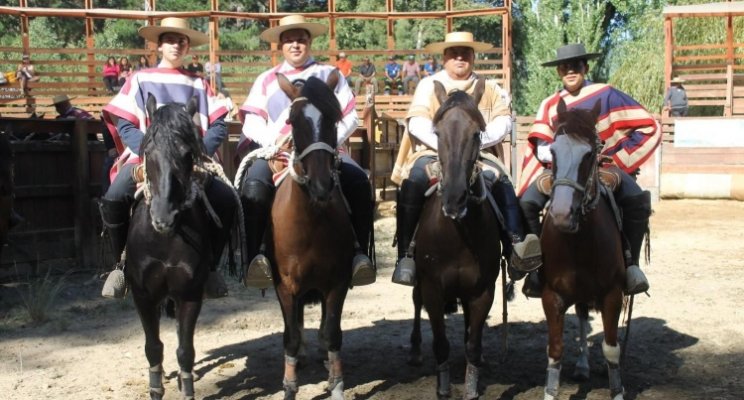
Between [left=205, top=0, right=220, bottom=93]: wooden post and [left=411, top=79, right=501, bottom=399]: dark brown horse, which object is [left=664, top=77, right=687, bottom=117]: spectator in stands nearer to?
[left=205, top=0, right=220, bottom=93]: wooden post

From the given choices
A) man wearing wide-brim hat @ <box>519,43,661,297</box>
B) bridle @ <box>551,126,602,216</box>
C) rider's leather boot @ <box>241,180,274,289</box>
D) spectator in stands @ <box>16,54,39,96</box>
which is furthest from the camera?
spectator in stands @ <box>16,54,39,96</box>

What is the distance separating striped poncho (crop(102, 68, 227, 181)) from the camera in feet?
20.3

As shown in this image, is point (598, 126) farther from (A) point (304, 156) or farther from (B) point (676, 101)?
(B) point (676, 101)

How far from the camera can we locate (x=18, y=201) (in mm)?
10672

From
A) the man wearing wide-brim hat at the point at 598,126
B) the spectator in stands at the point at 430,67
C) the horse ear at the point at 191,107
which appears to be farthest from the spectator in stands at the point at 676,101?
the horse ear at the point at 191,107

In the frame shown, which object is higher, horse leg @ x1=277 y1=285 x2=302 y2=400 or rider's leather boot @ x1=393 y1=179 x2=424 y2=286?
rider's leather boot @ x1=393 y1=179 x2=424 y2=286

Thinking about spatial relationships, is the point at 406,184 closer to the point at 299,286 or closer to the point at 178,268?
the point at 299,286

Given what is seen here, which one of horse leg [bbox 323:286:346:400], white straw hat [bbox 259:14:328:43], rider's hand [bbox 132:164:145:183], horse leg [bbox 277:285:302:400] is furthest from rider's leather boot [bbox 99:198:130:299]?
white straw hat [bbox 259:14:328:43]

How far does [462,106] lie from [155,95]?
7.67 feet

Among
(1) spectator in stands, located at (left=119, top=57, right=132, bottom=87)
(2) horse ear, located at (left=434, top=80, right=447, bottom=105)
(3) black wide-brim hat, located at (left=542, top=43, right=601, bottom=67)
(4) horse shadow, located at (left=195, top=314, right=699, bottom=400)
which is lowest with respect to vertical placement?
(4) horse shadow, located at (left=195, top=314, right=699, bottom=400)

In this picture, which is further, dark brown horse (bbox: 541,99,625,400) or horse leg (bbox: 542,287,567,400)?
horse leg (bbox: 542,287,567,400)

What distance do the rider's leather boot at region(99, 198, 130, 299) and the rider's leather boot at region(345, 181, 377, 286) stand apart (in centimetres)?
163

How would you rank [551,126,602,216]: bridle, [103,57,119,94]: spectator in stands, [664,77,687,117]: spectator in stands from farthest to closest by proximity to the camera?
[103,57,119,94]: spectator in stands → [664,77,687,117]: spectator in stands → [551,126,602,216]: bridle

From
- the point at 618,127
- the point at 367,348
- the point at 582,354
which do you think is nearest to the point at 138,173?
the point at 367,348
